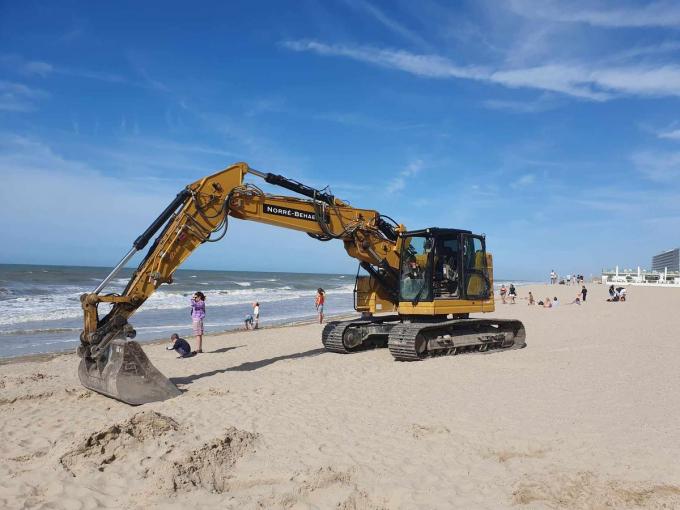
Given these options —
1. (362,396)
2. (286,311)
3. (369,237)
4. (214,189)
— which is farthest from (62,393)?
(286,311)

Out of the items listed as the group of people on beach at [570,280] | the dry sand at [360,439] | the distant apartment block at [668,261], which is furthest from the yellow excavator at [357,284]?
the distant apartment block at [668,261]

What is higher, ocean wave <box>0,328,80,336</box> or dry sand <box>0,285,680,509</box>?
dry sand <box>0,285,680,509</box>

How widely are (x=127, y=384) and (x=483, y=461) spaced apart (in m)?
5.13

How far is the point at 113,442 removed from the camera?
19.3 ft

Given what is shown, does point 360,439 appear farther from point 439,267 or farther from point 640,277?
point 640,277

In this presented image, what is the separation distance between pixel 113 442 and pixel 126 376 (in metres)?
2.10

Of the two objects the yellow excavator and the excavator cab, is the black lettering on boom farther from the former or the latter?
the excavator cab

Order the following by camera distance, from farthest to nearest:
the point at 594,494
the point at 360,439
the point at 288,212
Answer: the point at 288,212
the point at 360,439
the point at 594,494

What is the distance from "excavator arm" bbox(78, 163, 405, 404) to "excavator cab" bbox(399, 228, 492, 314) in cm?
53

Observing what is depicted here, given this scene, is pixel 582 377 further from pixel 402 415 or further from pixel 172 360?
pixel 172 360

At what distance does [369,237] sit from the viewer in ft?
39.3

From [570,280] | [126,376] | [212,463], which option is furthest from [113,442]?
[570,280]

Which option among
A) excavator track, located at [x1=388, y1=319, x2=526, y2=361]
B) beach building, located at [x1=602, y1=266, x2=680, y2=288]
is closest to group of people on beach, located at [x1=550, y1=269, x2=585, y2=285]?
beach building, located at [x1=602, y1=266, x2=680, y2=288]

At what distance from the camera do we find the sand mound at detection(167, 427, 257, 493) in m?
5.20
